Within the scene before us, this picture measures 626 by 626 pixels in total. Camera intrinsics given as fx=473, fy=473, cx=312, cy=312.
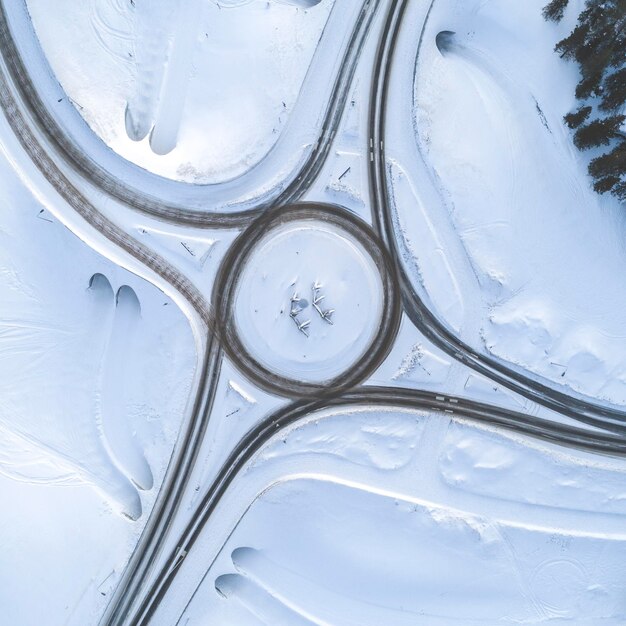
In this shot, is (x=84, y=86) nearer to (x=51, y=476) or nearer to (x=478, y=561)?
(x=51, y=476)

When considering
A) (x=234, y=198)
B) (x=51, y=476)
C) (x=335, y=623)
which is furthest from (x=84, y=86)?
(x=335, y=623)

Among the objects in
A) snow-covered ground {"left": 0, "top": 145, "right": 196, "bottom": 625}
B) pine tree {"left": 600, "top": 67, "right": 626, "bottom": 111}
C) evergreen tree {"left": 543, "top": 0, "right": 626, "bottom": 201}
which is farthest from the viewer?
snow-covered ground {"left": 0, "top": 145, "right": 196, "bottom": 625}

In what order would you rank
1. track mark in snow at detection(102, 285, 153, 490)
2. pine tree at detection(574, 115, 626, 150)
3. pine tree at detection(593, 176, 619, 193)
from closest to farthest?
pine tree at detection(574, 115, 626, 150) < pine tree at detection(593, 176, 619, 193) < track mark in snow at detection(102, 285, 153, 490)

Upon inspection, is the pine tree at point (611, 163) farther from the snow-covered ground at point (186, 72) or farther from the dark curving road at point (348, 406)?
the snow-covered ground at point (186, 72)

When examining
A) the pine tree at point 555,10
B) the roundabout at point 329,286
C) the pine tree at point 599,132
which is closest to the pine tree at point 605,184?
the pine tree at point 599,132

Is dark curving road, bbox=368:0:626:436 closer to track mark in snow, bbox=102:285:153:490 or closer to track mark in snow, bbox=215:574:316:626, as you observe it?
track mark in snow, bbox=102:285:153:490

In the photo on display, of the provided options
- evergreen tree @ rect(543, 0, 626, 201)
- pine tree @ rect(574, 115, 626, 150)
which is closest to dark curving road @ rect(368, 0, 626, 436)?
evergreen tree @ rect(543, 0, 626, 201)
